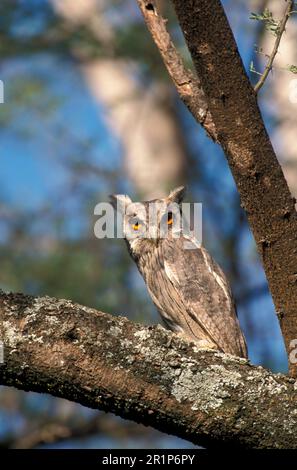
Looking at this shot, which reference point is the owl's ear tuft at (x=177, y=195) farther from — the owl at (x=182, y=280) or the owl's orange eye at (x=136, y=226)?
the owl's orange eye at (x=136, y=226)

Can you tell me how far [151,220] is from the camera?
477 cm

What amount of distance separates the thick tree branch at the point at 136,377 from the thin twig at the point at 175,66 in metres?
1.08

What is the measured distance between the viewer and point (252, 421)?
2441 millimetres

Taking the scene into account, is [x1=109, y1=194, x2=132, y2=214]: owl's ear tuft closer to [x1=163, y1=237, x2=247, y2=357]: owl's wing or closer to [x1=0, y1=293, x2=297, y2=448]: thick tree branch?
[x1=163, y1=237, x2=247, y2=357]: owl's wing

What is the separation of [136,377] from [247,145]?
87 cm

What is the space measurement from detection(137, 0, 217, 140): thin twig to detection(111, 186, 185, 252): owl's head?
4.86 feet

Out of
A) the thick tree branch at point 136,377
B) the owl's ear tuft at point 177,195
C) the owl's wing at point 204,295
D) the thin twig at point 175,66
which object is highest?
the thin twig at point 175,66

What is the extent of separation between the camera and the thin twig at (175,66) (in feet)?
10.6

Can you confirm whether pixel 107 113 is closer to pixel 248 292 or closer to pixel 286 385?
pixel 248 292

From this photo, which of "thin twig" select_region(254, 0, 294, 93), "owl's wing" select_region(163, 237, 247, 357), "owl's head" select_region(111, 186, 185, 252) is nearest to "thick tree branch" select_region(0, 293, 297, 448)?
"thin twig" select_region(254, 0, 294, 93)

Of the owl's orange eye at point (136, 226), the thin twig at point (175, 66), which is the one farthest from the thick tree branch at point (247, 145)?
the owl's orange eye at point (136, 226)

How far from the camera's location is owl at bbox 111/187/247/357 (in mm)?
4090

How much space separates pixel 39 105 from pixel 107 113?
0.84m

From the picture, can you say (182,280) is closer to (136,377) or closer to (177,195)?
(177,195)
